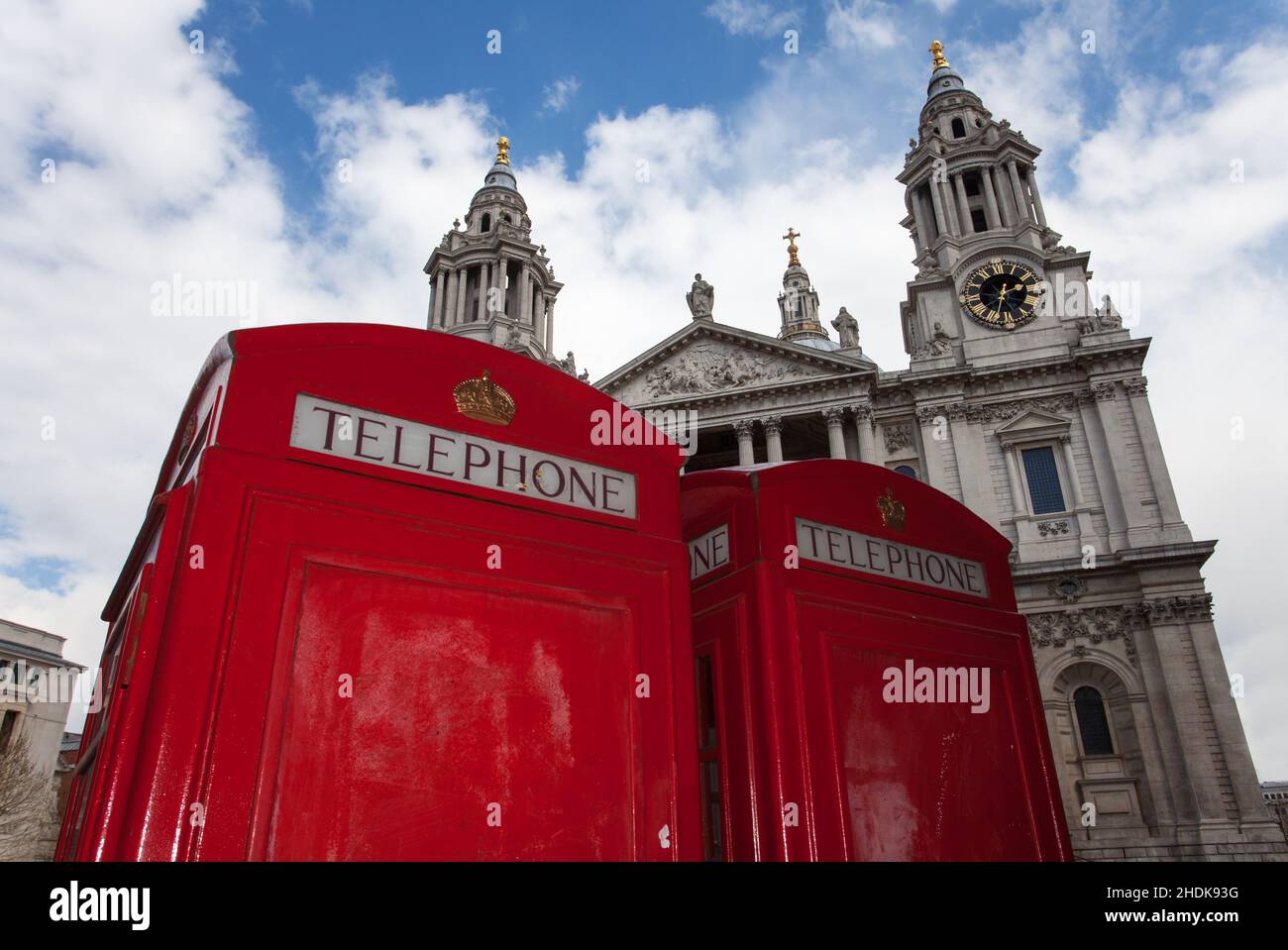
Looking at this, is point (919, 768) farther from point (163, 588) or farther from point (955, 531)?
point (163, 588)

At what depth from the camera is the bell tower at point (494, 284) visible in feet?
118

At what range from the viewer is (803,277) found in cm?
6762

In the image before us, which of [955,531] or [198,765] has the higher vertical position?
[955,531]

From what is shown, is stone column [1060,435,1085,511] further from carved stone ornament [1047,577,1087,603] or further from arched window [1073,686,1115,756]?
arched window [1073,686,1115,756]

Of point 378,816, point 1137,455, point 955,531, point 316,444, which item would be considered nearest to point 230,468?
point 316,444

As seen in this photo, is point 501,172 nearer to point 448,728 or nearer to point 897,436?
point 897,436

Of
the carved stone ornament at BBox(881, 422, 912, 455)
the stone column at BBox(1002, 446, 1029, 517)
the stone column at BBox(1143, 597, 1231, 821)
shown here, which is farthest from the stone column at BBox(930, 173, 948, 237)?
the stone column at BBox(1143, 597, 1231, 821)

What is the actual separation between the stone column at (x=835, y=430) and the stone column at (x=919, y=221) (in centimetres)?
811

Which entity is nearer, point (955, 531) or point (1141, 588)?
point (955, 531)

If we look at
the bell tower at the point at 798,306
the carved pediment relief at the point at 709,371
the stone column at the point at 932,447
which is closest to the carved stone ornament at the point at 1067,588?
the stone column at the point at 932,447

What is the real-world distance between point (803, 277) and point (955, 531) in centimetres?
6604

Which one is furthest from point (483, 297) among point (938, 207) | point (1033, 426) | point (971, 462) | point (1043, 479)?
point (1043, 479)

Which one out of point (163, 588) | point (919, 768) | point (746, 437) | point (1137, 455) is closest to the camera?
point (163, 588)
